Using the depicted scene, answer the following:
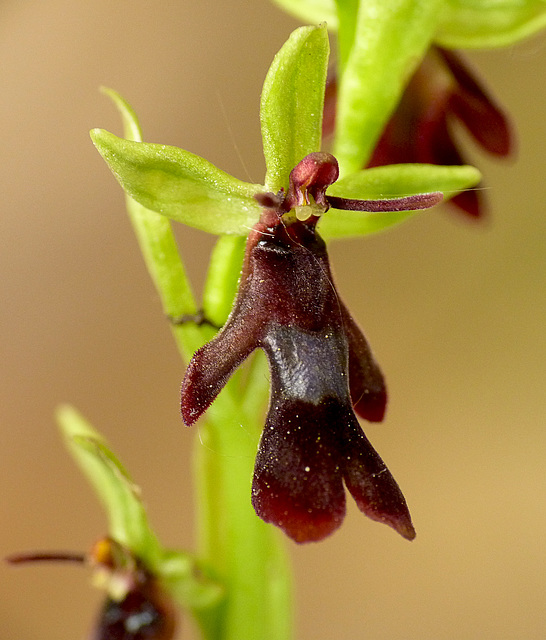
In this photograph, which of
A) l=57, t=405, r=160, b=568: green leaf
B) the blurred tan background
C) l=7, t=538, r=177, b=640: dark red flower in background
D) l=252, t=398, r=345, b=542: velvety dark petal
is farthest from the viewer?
the blurred tan background

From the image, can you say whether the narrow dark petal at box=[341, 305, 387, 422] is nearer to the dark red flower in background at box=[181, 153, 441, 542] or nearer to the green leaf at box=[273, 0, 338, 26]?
the dark red flower in background at box=[181, 153, 441, 542]

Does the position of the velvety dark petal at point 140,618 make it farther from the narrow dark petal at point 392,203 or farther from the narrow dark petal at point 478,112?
the narrow dark petal at point 478,112

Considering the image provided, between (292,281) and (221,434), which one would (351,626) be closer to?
(221,434)

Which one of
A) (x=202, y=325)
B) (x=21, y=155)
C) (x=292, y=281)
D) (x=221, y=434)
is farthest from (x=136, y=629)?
(x=21, y=155)

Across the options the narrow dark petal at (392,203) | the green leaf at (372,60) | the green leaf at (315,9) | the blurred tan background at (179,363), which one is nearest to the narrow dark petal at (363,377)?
the narrow dark petal at (392,203)

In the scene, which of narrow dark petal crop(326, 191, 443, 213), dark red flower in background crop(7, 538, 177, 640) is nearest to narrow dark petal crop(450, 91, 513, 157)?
narrow dark petal crop(326, 191, 443, 213)

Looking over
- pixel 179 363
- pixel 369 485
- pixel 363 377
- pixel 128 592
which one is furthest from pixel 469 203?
pixel 179 363

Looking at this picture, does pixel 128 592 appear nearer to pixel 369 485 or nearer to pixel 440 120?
pixel 369 485
